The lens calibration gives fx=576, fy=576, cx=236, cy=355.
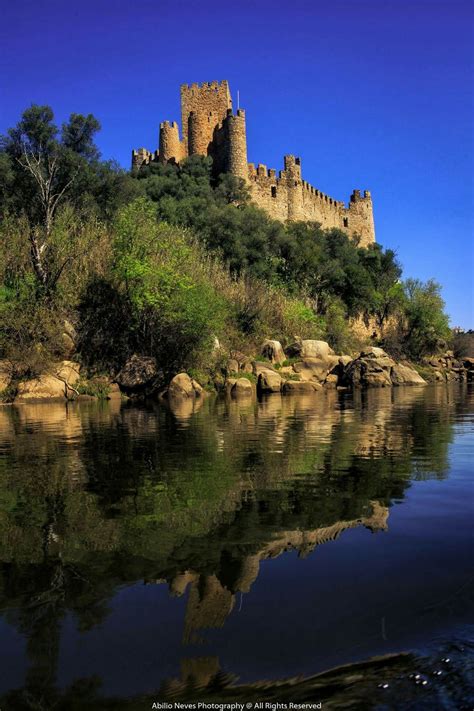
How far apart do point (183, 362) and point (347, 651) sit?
25940 millimetres

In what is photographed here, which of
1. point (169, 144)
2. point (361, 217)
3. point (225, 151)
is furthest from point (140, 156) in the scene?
point (361, 217)

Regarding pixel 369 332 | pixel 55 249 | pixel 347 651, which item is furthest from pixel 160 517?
pixel 369 332

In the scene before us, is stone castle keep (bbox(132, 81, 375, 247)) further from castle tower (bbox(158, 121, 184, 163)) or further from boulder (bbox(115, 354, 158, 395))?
boulder (bbox(115, 354, 158, 395))

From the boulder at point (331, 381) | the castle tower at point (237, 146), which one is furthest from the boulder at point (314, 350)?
the castle tower at point (237, 146)

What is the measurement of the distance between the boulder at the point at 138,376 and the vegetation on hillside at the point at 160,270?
112 cm

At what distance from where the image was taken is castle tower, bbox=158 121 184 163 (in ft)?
205

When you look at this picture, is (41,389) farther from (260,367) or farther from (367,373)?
(367,373)

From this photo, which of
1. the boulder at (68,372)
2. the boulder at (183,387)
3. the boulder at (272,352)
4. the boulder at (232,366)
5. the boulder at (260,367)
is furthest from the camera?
the boulder at (272,352)

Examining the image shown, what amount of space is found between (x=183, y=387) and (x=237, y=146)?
4014 cm

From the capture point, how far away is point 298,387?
29359mm

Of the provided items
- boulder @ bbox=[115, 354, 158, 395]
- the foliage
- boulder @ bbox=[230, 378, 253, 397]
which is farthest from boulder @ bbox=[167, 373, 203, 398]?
the foliage

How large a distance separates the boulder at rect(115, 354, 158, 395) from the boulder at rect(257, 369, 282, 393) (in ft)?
17.7

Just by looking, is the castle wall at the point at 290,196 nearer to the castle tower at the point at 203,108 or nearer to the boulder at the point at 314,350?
the castle tower at the point at 203,108

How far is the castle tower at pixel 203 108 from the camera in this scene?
62.4m
